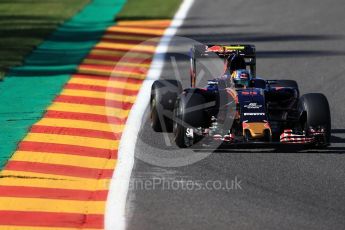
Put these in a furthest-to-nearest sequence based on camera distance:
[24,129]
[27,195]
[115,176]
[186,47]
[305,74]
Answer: [186,47] < [305,74] < [24,129] < [115,176] < [27,195]

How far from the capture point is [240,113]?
12.5m

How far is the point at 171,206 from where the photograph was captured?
395 inches

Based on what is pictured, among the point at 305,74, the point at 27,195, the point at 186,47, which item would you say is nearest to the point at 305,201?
the point at 27,195

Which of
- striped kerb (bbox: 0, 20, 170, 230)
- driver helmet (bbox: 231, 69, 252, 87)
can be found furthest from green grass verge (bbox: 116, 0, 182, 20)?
driver helmet (bbox: 231, 69, 252, 87)

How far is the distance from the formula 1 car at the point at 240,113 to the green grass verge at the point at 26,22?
596cm

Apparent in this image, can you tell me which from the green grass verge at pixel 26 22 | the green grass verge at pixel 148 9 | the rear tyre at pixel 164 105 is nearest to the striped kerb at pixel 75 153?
the rear tyre at pixel 164 105

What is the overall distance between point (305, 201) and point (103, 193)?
2.09m

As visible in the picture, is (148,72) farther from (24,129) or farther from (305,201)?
(305,201)

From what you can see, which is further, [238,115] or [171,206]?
[238,115]

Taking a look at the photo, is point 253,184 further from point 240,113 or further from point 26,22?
point 26,22

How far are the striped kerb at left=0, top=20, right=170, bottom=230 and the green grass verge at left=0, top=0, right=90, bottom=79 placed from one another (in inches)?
76.9

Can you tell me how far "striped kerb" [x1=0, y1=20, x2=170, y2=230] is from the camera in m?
9.83

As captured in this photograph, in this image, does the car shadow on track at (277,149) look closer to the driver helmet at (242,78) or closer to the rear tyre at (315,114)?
the rear tyre at (315,114)

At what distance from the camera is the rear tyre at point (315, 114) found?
12.4m
